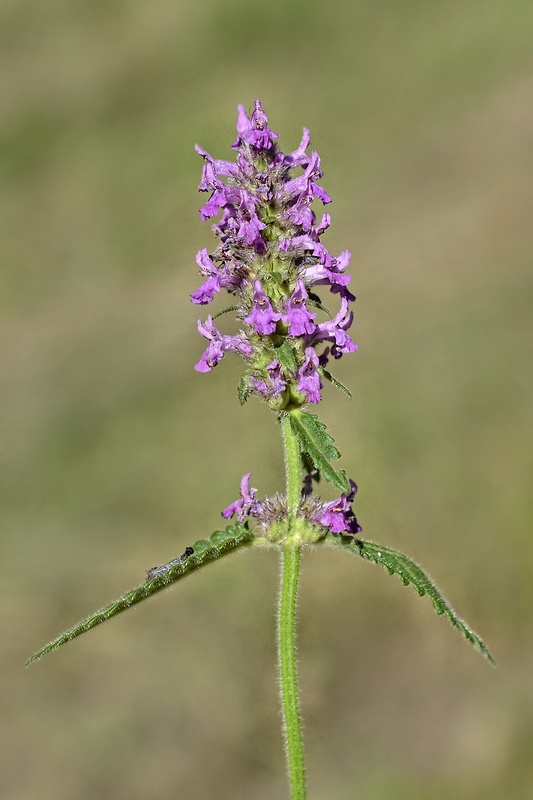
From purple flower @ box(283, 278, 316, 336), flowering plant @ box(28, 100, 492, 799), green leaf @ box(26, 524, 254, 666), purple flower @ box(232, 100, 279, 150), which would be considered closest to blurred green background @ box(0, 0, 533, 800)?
flowering plant @ box(28, 100, 492, 799)

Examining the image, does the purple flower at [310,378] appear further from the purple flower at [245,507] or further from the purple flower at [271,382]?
the purple flower at [245,507]

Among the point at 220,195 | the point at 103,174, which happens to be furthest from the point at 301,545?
the point at 103,174

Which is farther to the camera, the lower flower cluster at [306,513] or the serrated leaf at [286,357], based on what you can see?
the lower flower cluster at [306,513]

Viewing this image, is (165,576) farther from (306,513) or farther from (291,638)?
(306,513)

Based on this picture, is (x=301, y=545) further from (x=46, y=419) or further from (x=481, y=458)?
(x=46, y=419)

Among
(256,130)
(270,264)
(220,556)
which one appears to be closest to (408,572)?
(220,556)

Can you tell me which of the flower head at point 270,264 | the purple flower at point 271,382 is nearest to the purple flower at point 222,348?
the flower head at point 270,264

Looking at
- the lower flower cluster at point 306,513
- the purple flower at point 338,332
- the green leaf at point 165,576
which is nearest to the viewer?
the green leaf at point 165,576
